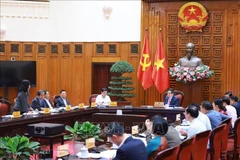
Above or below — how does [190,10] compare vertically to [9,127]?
above

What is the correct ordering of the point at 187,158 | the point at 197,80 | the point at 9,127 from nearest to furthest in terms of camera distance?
the point at 187,158, the point at 9,127, the point at 197,80

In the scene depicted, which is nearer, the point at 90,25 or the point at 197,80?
the point at 197,80

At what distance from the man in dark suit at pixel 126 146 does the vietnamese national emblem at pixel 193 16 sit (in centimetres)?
811

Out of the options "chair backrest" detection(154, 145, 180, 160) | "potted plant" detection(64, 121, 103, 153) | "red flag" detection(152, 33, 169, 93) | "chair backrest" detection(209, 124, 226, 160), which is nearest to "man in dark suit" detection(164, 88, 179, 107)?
"red flag" detection(152, 33, 169, 93)

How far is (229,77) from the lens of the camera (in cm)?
1082

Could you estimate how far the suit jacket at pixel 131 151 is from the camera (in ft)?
10.4

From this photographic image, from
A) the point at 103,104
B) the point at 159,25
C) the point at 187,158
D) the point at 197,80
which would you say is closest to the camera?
the point at 187,158

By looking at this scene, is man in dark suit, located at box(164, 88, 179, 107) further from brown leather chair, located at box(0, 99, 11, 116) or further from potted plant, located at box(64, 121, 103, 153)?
potted plant, located at box(64, 121, 103, 153)

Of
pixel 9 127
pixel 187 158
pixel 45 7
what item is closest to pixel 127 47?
pixel 45 7

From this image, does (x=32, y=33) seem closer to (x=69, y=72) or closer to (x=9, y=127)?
(x=69, y=72)

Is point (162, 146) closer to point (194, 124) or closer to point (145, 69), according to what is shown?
point (194, 124)

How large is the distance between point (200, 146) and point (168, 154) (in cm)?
108

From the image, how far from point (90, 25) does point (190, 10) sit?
115 inches

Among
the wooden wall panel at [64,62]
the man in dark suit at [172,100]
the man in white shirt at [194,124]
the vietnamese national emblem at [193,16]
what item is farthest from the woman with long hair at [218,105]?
the wooden wall panel at [64,62]
